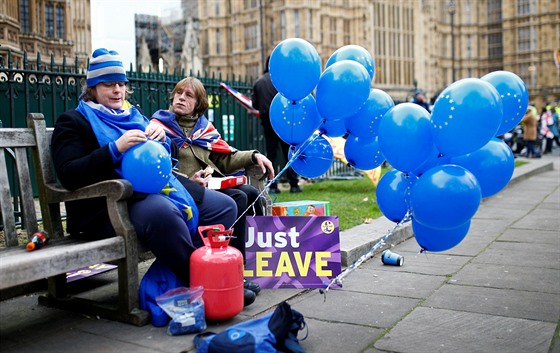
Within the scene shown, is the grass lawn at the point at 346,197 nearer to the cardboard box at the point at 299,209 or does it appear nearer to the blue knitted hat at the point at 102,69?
the cardboard box at the point at 299,209

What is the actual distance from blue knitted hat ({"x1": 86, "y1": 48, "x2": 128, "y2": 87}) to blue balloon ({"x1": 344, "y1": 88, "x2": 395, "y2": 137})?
1628 millimetres

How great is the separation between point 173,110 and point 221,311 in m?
1.54

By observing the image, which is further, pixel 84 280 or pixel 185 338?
pixel 84 280

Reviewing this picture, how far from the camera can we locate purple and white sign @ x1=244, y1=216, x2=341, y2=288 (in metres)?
4.00

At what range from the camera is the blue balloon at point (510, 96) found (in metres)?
3.33

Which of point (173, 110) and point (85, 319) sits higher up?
point (173, 110)

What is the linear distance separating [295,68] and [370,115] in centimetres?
64

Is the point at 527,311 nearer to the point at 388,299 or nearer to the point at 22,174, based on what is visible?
the point at 388,299

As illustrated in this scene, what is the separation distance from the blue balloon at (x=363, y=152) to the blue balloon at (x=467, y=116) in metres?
1.20

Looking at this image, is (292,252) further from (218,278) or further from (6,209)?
(6,209)

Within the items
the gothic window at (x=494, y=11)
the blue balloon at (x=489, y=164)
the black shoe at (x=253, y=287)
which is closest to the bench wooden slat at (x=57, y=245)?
the black shoe at (x=253, y=287)

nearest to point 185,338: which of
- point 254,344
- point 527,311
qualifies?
point 254,344

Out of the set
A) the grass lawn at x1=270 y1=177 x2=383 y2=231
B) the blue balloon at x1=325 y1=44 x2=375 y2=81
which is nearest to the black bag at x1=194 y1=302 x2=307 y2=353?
the blue balloon at x1=325 y1=44 x2=375 y2=81

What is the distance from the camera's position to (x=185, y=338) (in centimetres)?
301
